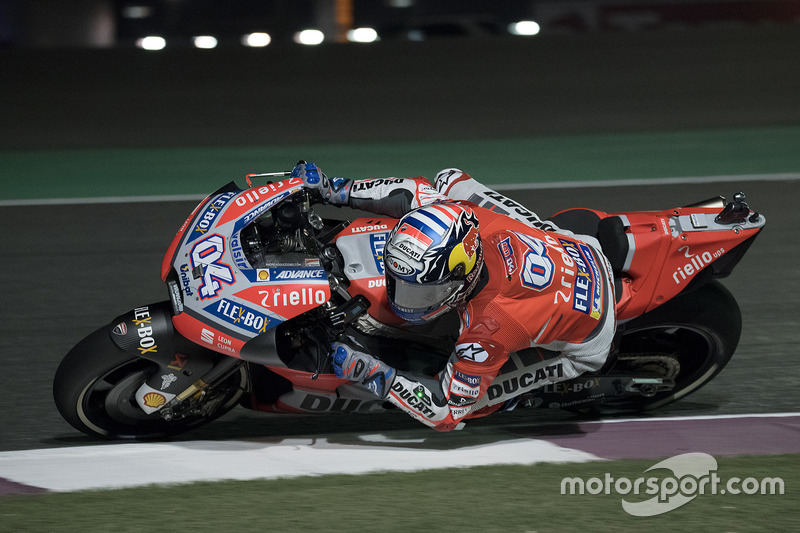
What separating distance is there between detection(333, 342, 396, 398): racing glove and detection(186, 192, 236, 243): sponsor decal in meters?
0.73

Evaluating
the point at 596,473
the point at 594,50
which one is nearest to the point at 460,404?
the point at 596,473

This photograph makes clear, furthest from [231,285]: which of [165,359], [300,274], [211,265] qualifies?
[165,359]

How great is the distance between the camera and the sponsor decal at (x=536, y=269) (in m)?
4.00

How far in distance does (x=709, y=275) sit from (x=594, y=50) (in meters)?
7.83

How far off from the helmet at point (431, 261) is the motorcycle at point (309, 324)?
26 cm

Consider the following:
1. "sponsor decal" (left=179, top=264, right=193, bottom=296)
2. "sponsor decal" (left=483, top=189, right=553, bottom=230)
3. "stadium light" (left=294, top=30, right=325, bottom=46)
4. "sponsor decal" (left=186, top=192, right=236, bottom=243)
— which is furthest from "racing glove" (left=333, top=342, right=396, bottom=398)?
"stadium light" (left=294, top=30, right=325, bottom=46)

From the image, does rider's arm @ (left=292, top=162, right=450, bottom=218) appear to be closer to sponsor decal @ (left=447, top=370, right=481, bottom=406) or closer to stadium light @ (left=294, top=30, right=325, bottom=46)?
sponsor decal @ (left=447, top=370, right=481, bottom=406)

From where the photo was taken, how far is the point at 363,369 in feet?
12.8

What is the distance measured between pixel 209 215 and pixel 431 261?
3.41 ft

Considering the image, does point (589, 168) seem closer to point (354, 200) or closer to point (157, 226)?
point (157, 226)

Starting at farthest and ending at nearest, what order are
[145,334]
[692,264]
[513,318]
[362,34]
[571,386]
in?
[362,34] < [571,386] < [692,264] < [145,334] < [513,318]

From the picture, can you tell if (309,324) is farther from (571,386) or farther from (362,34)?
(362,34)

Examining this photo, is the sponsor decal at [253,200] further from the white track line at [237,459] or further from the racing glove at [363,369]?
the white track line at [237,459]

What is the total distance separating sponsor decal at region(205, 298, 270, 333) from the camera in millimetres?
3830
